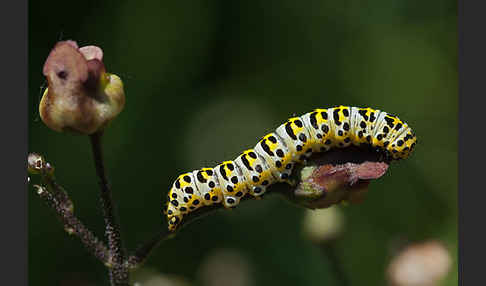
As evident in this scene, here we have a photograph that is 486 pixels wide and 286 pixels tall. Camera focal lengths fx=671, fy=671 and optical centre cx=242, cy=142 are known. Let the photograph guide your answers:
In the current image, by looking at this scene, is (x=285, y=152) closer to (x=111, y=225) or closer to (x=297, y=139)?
(x=297, y=139)

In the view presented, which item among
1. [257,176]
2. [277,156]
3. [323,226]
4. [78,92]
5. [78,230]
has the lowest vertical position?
[323,226]

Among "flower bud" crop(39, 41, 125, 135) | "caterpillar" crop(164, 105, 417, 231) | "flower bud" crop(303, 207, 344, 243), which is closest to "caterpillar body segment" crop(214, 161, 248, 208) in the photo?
"caterpillar" crop(164, 105, 417, 231)

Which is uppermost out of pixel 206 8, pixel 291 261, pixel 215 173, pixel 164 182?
pixel 206 8

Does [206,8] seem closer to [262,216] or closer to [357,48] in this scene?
[357,48]

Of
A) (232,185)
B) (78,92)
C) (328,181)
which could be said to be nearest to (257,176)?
(232,185)

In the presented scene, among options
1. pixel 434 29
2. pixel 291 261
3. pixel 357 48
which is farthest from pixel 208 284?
pixel 434 29

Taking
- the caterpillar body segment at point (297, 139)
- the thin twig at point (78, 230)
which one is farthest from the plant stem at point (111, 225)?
the caterpillar body segment at point (297, 139)
